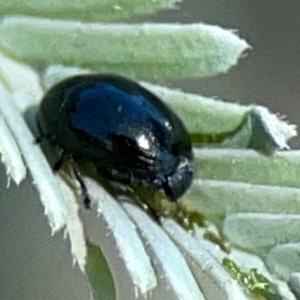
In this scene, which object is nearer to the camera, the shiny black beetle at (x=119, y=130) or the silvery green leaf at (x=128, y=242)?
the silvery green leaf at (x=128, y=242)

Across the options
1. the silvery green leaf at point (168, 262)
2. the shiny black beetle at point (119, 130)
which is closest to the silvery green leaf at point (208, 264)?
the silvery green leaf at point (168, 262)

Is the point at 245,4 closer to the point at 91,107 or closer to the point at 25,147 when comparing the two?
the point at 91,107

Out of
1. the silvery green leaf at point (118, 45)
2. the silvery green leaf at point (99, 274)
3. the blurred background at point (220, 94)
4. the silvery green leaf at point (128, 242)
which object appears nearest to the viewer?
the silvery green leaf at point (128, 242)

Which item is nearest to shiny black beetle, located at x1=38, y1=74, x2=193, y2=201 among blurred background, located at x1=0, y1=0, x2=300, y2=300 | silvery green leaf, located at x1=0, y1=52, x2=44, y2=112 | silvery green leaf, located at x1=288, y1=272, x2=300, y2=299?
silvery green leaf, located at x1=0, y1=52, x2=44, y2=112

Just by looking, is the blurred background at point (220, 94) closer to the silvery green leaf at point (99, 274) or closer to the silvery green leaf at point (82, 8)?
the silvery green leaf at point (82, 8)

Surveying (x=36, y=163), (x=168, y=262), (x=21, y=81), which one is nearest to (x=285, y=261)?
(x=168, y=262)

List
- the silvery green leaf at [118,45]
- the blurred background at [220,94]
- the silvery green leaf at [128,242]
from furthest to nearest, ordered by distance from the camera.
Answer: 1. the blurred background at [220,94]
2. the silvery green leaf at [118,45]
3. the silvery green leaf at [128,242]

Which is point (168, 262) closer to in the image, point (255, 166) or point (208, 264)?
point (208, 264)

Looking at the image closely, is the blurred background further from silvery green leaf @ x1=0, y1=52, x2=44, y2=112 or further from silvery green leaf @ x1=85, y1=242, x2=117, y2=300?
silvery green leaf @ x1=85, y1=242, x2=117, y2=300
